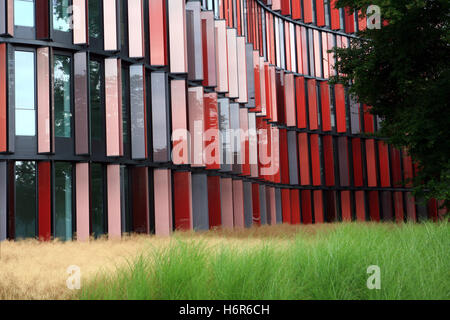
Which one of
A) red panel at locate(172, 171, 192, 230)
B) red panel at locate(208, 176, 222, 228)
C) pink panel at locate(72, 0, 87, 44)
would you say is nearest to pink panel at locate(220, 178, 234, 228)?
red panel at locate(208, 176, 222, 228)

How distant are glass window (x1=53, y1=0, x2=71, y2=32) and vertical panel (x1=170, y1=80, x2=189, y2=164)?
504cm

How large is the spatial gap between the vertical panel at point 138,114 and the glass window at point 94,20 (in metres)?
1.67

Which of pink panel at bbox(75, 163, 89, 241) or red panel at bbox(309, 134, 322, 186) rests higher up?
red panel at bbox(309, 134, 322, 186)

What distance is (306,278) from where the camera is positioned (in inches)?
281

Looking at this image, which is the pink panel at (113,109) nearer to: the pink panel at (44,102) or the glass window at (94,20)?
the glass window at (94,20)

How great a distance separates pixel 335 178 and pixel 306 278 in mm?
33736

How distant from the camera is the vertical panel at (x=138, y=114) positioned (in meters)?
20.1

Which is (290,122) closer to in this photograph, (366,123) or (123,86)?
(366,123)

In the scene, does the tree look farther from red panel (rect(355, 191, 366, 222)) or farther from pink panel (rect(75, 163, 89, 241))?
red panel (rect(355, 191, 366, 222))

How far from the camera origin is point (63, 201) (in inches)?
714

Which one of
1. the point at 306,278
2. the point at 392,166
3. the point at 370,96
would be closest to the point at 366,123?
the point at 392,166

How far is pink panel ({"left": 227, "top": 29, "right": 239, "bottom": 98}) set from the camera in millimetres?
28438

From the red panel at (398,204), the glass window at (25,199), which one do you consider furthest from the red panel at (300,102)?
the glass window at (25,199)
